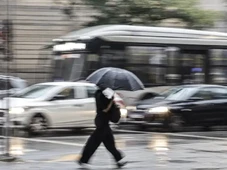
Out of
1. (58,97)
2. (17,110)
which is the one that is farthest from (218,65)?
(17,110)

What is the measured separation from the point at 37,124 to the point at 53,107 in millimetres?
669

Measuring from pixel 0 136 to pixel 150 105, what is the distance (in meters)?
4.87

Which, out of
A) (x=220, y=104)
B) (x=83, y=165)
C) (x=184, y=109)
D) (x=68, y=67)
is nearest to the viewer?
(x=83, y=165)

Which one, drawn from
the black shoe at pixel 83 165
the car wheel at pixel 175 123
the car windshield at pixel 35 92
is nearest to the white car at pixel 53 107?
the car windshield at pixel 35 92

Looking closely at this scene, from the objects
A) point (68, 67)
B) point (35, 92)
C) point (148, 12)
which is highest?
point (148, 12)

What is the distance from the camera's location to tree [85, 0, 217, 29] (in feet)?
110

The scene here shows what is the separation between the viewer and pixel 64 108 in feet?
62.5

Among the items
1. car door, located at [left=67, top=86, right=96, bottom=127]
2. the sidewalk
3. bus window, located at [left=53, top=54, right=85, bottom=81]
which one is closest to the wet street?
A: the sidewalk

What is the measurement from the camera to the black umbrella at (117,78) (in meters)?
22.5

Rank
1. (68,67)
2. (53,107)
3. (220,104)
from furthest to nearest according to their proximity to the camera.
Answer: (68,67), (220,104), (53,107)

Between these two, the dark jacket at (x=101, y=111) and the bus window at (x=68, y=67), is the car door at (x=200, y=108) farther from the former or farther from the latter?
the dark jacket at (x=101, y=111)

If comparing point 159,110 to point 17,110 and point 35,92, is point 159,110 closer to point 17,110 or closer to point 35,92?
point 35,92

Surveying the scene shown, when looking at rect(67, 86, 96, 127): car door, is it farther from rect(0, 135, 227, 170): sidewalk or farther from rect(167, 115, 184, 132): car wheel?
rect(167, 115, 184, 132): car wheel

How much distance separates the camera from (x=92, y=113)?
19.8 meters
